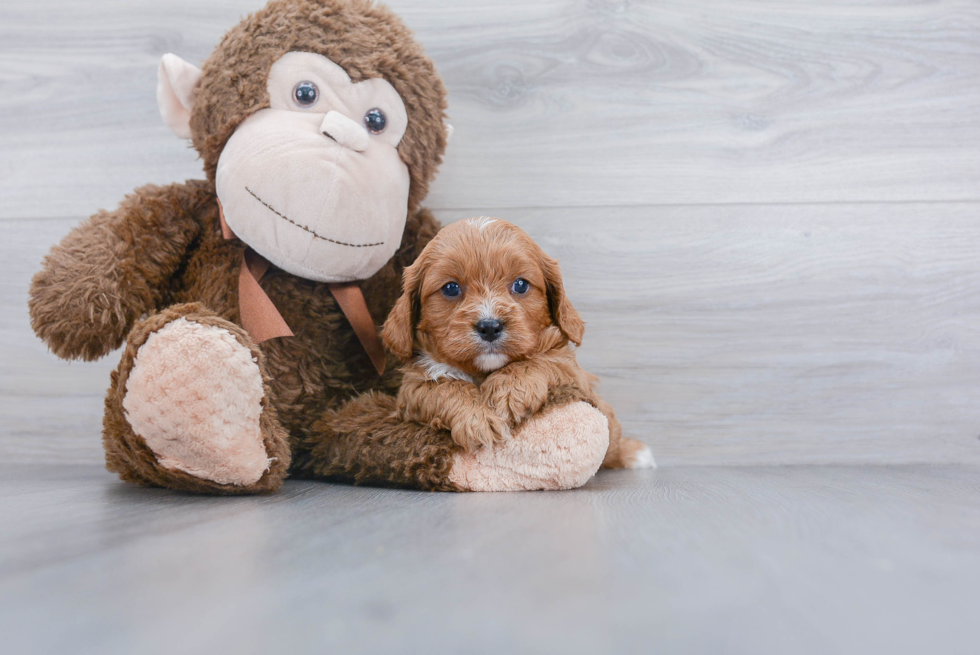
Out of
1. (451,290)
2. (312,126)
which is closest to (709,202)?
(451,290)

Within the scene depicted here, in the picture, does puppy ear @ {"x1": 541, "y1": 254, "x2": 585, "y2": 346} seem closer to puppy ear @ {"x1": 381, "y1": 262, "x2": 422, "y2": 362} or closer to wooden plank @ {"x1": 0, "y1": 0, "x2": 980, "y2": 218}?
puppy ear @ {"x1": 381, "y1": 262, "x2": 422, "y2": 362}

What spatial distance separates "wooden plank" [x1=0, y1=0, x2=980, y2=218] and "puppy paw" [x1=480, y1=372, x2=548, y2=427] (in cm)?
50

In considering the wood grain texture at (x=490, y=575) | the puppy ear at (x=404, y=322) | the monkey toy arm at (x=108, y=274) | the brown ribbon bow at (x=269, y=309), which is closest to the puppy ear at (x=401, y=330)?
the puppy ear at (x=404, y=322)

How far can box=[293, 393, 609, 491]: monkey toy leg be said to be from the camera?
2.69ft

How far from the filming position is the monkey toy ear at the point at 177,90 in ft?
3.09

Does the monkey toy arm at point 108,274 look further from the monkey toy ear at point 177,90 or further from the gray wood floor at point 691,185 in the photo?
the gray wood floor at point 691,185

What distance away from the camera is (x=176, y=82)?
3.10 feet

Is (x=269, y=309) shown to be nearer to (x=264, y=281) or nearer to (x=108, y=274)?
(x=264, y=281)

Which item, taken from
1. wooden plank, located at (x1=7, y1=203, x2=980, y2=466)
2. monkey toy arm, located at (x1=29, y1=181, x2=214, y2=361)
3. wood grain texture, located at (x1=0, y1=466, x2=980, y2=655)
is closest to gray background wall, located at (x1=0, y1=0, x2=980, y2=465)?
wooden plank, located at (x1=7, y1=203, x2=980, y2=466)

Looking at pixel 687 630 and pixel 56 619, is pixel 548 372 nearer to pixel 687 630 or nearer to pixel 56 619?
pixel 687 630

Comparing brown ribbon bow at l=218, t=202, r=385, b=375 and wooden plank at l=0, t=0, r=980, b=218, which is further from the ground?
wooden plank at l=0, t=0, r=980, b=218

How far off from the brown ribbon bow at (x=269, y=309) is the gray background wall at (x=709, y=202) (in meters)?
0.33

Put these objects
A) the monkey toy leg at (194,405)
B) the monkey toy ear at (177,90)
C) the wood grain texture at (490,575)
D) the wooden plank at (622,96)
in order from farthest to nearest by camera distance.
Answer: the wooden plank at (622,96)
the monkey toy ear at (177,90)
the monkey toy leg at (194,405)
the wood grain texture at (490,575)

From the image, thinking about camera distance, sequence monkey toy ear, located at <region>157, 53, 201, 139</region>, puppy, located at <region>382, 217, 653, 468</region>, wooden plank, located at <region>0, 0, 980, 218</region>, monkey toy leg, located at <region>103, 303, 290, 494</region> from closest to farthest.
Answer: monkey toy leg, located at <region>103, 303, 290, 494</region> → puppy, located at <region>382, 217, 653, 468</region> → monkey toy ear, located at <region>157, 53, 201, 139</region> → wooden plank, located at <region>0, 0, 980, 218</region>
